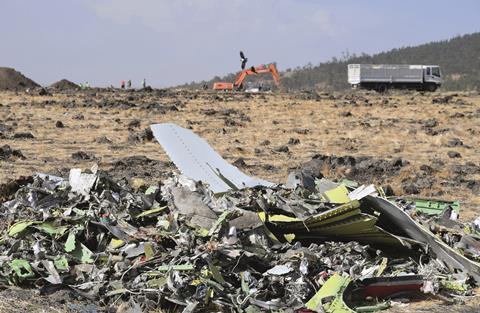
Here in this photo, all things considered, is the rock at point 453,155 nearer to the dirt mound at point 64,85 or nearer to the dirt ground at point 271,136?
the dirt ground at point 271,136

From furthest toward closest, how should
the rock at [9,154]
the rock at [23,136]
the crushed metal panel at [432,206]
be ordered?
1. the rock at [23,136]
2. the rock at [9,154]
3. the crushed metal panel at [432,206]

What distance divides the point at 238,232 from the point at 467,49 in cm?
8894

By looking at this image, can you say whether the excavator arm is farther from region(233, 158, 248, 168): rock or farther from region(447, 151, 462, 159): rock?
region(233, 158, 248, 168): rock

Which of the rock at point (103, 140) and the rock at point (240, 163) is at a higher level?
the rock at point (103, 140)

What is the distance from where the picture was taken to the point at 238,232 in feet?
17.3

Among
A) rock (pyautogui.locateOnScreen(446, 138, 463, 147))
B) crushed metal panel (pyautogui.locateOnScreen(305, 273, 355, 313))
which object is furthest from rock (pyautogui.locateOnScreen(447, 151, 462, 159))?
crushed metal panel (pyautogui.locateOnScreen(305, 273, 355, 313))

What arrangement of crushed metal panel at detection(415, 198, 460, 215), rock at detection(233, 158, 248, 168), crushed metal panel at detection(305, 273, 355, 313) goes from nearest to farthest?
crushed metal panel at detection(305, 273, 355, 313) < crushed metal panel at detection(415, 198, 460, 215) < rock at detection(233, 158, 248, 168)

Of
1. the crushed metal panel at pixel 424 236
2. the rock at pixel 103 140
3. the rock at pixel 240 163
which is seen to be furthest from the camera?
the rock at pixel 103 140

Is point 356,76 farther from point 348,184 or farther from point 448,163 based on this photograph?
point 348,184

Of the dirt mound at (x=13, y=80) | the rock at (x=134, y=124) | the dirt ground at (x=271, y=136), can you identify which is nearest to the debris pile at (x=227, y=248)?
the dirt ground at (x=271, y=136)

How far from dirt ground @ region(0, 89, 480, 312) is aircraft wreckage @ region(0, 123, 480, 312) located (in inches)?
114

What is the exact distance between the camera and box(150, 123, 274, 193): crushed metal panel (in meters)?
7.00

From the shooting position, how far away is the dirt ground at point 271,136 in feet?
37.3

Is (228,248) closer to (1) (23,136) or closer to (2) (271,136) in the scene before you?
(1) (23,136)
